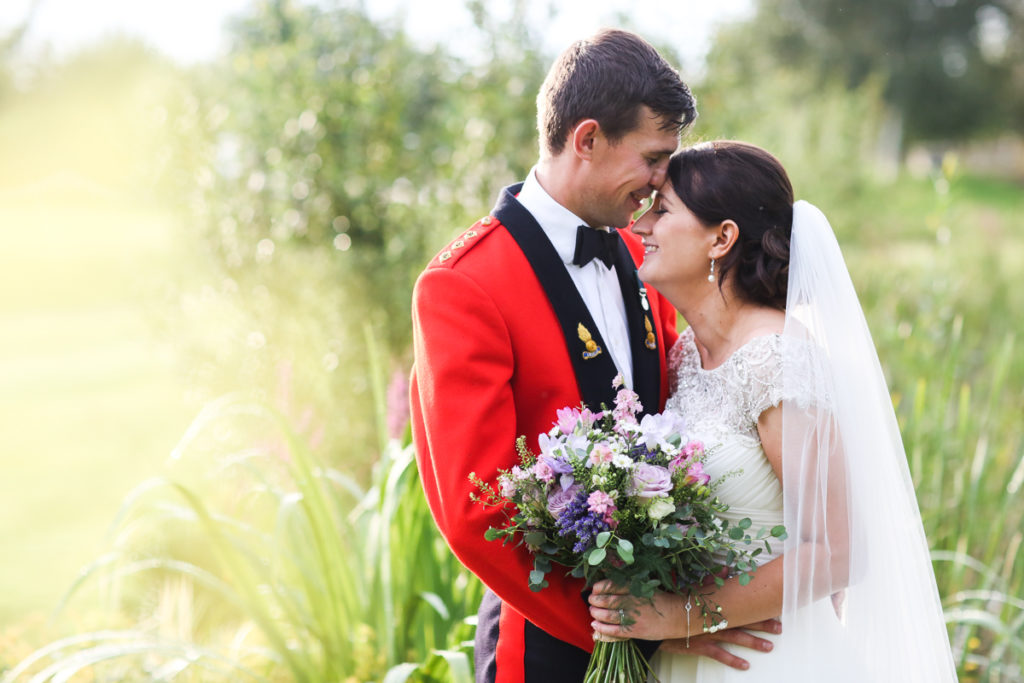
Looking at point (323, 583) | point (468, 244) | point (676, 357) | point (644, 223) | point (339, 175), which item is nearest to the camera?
point (468, 244)

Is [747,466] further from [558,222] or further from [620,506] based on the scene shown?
[558,222]

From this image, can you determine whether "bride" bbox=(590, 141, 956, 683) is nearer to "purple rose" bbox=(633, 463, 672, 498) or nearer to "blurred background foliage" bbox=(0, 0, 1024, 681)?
"purple rose" bbox=(633, 463, 672, 498)

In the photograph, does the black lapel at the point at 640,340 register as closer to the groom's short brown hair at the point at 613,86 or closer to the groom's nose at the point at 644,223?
the groom's nose at the point at 644,223

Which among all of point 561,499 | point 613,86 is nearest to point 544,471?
point 561,499

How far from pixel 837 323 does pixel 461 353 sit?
1.01m

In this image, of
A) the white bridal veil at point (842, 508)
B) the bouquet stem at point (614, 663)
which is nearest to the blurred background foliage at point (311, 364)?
the bouquet stem at point (614, 663)

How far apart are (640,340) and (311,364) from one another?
3495 millimetres

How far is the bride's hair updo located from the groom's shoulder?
0.54 meters

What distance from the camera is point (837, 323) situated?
85.0 inches

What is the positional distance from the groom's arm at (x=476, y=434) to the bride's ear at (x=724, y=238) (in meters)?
0.65

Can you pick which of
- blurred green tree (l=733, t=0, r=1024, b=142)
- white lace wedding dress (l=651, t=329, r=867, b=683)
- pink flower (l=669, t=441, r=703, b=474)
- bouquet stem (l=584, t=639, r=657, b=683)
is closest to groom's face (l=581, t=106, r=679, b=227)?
white lace wedding dress (l=651, t=329, r=867, b=683)

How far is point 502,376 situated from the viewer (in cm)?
193

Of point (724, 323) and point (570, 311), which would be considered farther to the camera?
point (724, 323)

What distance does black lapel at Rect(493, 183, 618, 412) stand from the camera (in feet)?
6.79
